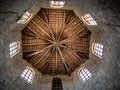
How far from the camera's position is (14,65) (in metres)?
20.9

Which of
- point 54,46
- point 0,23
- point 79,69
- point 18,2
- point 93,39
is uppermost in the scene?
point 18,2

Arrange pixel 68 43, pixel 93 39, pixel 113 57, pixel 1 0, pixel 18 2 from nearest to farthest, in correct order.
→ pixel 1 0 → pixel 18 2 → pixel 113 57 → pixel 93 39 → pixel 68 43

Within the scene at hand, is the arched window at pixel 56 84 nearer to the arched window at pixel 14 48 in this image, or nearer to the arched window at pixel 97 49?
the arched window at pixel 97 49

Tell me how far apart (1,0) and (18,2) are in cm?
129

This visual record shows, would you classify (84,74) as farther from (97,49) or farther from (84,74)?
(97,49)

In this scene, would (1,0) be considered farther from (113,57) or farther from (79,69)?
(79,69)

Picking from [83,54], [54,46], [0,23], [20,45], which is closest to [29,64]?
[20,45]

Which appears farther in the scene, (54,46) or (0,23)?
(54,46)

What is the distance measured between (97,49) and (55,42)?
6.99m

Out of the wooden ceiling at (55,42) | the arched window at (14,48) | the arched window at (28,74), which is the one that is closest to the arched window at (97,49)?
the wooden ceiling at (55,42)

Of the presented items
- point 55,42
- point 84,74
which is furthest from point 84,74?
point 55,42

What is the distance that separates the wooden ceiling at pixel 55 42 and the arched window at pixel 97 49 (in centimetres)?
210

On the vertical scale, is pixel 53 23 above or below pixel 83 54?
above

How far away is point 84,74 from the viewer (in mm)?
22922
